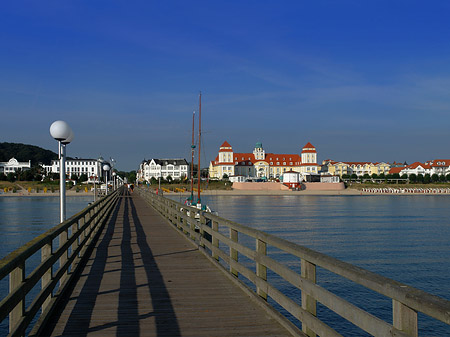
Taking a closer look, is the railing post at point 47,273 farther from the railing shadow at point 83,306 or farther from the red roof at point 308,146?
the red roof at point 308,146

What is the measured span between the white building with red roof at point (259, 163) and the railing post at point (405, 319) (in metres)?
156

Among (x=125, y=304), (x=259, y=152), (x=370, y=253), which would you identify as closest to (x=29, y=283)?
(x=125, y=304)

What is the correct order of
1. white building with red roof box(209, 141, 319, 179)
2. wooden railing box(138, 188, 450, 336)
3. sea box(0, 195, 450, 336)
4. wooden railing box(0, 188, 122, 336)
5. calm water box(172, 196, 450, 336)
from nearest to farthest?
1. wooden railing box(138, 188, 450, 336)
2. wooden railing box(0, 188, 122, 336)
3. sea box(0, 195, 450, 336)
4. calm water box(172, 196, 450, 336)
5. white building with red roof box(209, 141, 319, 179)

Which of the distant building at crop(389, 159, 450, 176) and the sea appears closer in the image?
the sea

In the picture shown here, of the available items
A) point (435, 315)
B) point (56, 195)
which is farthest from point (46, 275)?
point (56, 195)

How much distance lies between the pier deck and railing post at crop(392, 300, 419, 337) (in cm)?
220

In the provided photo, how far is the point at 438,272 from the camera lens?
18.5m

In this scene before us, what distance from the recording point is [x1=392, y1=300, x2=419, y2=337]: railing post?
3002mm

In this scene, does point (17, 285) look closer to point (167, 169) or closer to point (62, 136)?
point (62, 136)

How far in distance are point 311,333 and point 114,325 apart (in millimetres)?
2305

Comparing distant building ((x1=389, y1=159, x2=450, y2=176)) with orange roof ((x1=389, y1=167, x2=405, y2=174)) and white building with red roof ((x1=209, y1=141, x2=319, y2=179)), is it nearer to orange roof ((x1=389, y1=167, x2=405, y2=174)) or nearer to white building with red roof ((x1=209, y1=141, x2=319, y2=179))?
orange roof ((x1=389, y1=167, x2=405, y2=174))

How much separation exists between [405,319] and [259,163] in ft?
536

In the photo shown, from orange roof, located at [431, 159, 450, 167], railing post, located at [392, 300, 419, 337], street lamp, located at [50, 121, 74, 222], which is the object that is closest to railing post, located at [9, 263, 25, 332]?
railing post, located at [392, 300, 419, 337]

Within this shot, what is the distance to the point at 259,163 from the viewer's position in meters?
166
